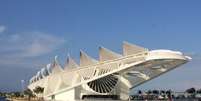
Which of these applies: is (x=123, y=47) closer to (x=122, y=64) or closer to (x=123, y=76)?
(x=122, y=64)

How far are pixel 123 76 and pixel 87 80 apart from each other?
1240 centimetres

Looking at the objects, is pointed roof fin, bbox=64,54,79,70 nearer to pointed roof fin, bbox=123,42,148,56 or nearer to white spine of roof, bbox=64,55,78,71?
white spine of roof, bbox=64,55,78,71

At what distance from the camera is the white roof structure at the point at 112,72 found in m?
85.3

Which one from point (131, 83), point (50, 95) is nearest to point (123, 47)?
point (131, 83)

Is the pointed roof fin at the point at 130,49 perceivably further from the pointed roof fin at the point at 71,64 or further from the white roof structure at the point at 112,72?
the pointed roof fin at the point at 71,64

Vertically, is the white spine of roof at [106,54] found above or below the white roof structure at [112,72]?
above

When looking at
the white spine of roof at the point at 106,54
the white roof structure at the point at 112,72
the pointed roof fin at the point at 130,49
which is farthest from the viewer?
the white spine of roof at the point at 106,54

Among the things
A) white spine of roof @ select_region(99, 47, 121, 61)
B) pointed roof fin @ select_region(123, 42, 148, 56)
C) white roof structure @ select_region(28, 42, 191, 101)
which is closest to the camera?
white roof structure @ select_region(28, 42, 191, 101)

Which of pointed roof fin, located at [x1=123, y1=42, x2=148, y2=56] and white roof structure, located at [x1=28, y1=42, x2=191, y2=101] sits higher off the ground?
pointed roof fin, located at [x1=123, y1=42, x2=148, y2=56]

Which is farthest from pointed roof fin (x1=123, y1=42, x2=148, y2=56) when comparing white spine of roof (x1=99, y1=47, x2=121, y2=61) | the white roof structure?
white spine of roof (x1=99, y1=47, x2=121, y2=61)

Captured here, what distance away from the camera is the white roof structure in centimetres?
8531

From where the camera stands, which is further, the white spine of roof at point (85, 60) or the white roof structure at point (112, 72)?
the white spine of roof at point (85, 60)

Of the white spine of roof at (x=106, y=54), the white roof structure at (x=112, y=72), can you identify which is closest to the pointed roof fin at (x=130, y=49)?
the white roof structure at (x=112, y=72)

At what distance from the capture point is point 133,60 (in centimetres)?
8781
